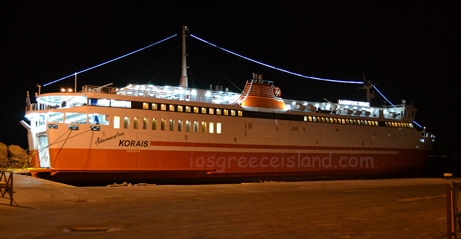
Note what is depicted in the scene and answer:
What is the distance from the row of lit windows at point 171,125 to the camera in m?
24.7

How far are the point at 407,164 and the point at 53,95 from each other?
107 ft

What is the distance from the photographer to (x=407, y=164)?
4000 cm

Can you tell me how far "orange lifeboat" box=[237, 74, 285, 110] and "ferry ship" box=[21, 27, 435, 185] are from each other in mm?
77

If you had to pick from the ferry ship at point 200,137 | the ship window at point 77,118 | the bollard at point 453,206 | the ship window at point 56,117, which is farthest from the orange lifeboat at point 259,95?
the bollard at point 453,206

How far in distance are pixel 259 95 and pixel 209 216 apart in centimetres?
2184

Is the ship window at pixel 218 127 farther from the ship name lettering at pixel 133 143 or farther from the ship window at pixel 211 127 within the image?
the ship name lettering at pixel 133 143

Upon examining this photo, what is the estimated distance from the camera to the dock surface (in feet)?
24.4

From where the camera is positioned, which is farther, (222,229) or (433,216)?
(433,216)

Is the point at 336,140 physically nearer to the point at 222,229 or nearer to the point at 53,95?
the point at 53,95

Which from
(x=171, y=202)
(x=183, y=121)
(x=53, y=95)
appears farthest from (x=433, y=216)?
(x=53, y=95)

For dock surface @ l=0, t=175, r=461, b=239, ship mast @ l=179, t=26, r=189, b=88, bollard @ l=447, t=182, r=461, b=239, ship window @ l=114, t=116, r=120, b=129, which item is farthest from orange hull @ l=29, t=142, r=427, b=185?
bollard @ l=447, t=182, r=461, b=239

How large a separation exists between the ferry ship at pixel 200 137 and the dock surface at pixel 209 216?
9.30m

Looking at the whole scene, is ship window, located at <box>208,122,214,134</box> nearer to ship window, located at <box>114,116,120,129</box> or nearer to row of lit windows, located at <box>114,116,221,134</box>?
row of lit windows, located at <box>114,116,221,134</box>

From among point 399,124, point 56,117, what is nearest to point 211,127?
point 56,117
